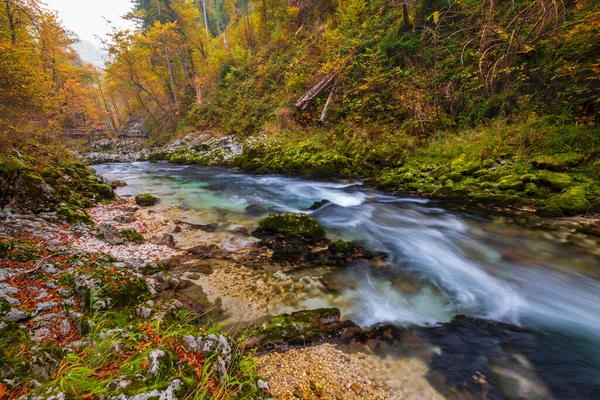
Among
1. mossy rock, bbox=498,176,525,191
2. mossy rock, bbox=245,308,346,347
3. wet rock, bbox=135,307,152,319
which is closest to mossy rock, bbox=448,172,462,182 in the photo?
mossy rock, bbox=498,176,525,191

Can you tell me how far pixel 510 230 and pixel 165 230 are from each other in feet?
28.4

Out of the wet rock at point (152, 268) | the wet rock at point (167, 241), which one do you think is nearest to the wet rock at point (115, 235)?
the wet rock at point (167, 241)

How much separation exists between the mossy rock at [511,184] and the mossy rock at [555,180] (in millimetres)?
426

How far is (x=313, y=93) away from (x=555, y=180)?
11.7m

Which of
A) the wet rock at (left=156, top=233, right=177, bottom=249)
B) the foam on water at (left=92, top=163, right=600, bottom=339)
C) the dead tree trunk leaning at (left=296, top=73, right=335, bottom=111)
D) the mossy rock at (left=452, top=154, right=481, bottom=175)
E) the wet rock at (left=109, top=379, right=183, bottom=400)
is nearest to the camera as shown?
the wet rock at (left=109, top=379, right=183, bottom=400)

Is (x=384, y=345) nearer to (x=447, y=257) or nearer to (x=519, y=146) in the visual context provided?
(x=447, y=257)

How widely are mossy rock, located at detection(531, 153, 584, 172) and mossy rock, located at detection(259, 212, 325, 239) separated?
682 centimetres

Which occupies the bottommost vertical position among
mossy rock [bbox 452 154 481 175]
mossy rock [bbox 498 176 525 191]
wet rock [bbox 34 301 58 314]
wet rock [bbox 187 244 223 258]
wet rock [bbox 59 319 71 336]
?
wet rock [bbox 187 244 223 258]

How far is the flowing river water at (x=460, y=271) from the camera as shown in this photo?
368cm

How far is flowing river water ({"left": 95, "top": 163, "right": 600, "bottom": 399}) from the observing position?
3681mm

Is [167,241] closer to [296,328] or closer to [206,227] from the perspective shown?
[206,227]

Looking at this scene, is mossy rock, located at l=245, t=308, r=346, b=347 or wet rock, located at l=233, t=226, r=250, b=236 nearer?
mossy rock, located at l=245, t=308, r=346, b=347

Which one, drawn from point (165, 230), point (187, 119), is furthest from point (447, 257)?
point (187, 119)

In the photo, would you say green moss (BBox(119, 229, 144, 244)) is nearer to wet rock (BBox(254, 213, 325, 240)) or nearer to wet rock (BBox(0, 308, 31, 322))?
wet rock (BBox(254, 213, 325, 240))
